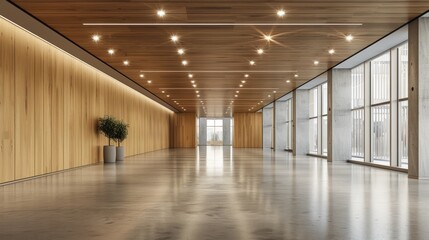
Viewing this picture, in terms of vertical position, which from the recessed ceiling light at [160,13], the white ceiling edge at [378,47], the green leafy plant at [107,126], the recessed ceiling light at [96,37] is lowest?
the green leafy plant at [107,126]

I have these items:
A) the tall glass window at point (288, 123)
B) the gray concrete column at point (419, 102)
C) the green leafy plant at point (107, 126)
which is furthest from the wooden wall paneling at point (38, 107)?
the tall glass window at point (288, 123)

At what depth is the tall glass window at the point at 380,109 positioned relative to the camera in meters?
18.7

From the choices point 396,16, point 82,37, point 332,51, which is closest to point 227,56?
point 332,51

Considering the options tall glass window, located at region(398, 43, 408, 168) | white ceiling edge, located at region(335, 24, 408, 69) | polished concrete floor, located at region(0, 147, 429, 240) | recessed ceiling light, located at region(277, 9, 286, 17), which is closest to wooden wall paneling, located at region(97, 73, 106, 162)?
polished concrete floor, located at region(0, 147, 429, 240)

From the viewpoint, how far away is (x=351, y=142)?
22594 millimetres

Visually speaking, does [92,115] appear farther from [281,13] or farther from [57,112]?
[281,13]

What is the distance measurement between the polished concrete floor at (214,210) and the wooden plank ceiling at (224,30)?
435cm

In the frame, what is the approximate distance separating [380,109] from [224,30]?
9331mm

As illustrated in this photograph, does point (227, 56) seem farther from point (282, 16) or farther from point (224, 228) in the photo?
point (224, 228)

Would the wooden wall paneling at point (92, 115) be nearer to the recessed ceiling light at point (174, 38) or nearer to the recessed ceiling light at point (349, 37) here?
the recessed ceiling light at point (174, 38)

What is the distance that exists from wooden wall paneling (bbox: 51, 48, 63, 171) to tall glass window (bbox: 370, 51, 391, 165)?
1276 centimetres

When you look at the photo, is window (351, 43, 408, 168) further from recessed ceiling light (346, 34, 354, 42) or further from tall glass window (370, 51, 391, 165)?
recessed ceiling light (346, 34, 354, 42)

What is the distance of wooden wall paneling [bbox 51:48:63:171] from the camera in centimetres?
1593

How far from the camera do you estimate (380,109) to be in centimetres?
1936
